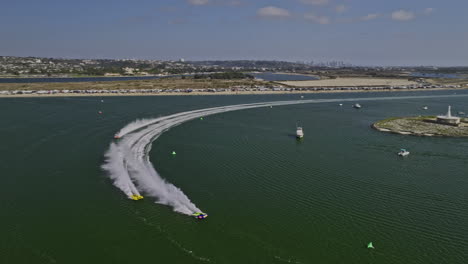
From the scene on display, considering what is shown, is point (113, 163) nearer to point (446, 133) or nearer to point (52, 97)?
point (446, 133)

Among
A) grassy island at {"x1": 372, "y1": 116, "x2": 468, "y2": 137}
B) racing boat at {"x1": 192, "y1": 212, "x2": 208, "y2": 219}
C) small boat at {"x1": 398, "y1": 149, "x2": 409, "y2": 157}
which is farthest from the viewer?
grassy island at {"x1": 372, "y1": 116, "x2": 468, "y2": 137}

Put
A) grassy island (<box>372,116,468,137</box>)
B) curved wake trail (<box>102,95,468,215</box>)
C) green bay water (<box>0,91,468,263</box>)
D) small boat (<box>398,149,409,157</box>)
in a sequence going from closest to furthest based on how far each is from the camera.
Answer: green bay water (<box>0,91,468,263</box>) → curved wake trail (<box>102,95,468,215</box>) → small boat (<box>398,149,409,157</box>) → grassy island (<box>372,116,468,137</box>)

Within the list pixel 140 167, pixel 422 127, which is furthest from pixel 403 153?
pixel 140 167

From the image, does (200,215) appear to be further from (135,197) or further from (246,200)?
(135,197)

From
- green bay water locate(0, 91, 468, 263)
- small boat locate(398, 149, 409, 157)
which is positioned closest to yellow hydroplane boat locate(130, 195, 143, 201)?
green bay water locate(0, 91, 468, 263)

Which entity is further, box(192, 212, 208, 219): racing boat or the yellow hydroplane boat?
the yellow hydroplane boat

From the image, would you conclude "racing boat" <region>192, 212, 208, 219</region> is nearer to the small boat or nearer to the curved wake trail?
the curved wake trail

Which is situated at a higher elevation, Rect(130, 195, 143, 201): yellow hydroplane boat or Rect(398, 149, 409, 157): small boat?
Rect(398, 149, 409, 157): small boat

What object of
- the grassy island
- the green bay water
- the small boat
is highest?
the grassy island
